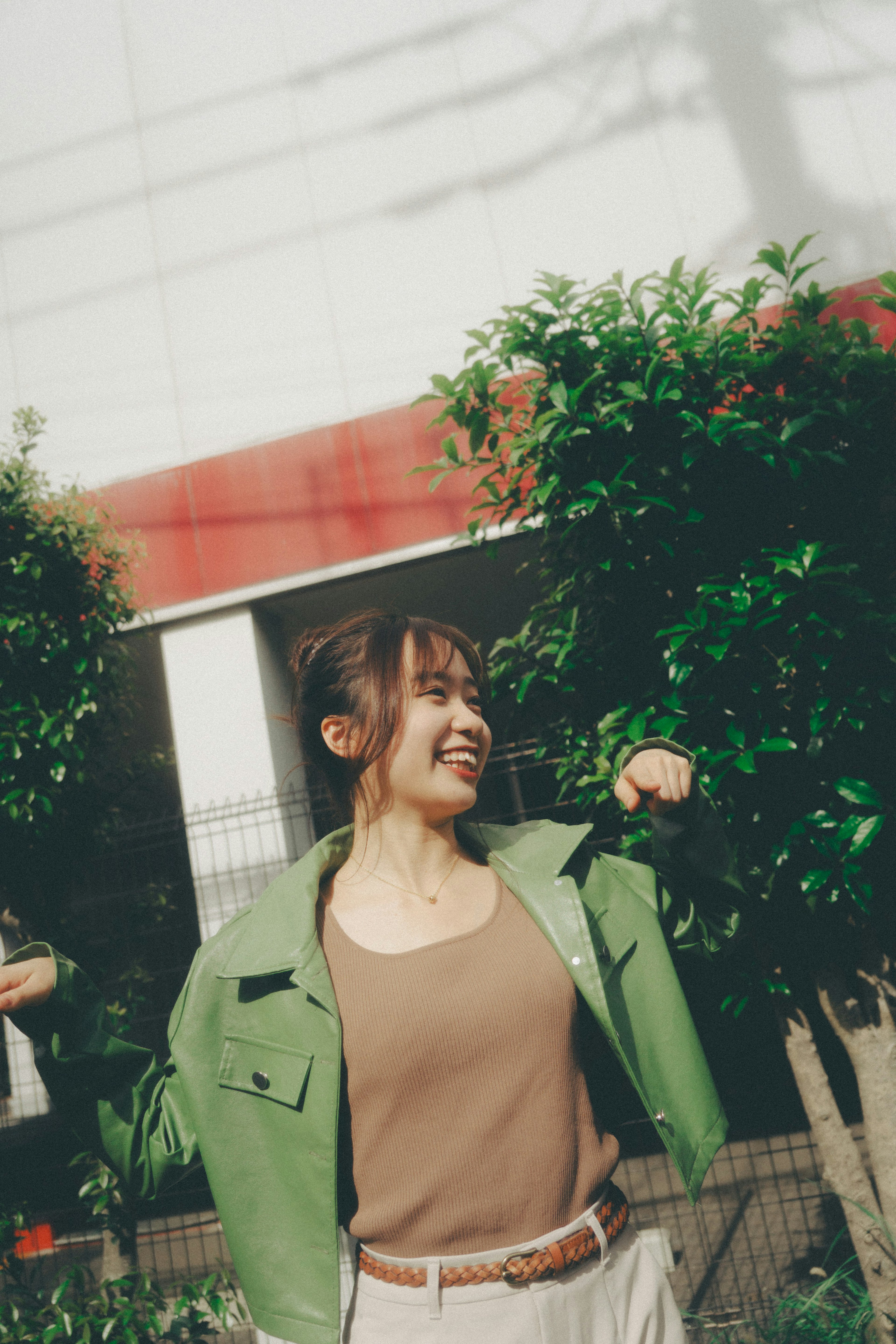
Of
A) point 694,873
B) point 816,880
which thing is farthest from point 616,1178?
point 694,873

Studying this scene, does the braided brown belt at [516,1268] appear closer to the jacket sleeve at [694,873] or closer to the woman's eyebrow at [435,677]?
the jacket sleeve at [694,873]

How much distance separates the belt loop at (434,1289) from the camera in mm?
1286

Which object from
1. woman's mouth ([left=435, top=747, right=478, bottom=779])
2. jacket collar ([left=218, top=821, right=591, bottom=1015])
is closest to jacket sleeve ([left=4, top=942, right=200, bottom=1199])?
jacket collar ([left=218, top=821, right=591, bottom=1015])

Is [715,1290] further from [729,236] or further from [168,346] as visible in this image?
[168,346]

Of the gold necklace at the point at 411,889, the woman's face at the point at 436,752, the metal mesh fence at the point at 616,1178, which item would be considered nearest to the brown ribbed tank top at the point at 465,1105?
the gold necklace at the point at 411,889

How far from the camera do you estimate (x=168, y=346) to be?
17.0ft

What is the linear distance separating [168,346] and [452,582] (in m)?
2.41

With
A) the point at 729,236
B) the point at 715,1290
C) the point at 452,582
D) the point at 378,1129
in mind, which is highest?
the point at 729,236

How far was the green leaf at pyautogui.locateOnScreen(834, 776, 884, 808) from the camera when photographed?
2.30 meters

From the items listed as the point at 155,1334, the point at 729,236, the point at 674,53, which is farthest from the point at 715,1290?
the point at 674,53

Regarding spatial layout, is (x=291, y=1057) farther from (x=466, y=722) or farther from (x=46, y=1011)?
(x=466, y=722)

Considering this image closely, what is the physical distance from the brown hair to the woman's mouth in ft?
0.33

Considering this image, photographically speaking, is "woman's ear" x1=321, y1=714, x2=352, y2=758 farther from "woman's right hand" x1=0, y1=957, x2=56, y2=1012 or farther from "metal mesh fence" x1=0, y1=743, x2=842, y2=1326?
"metal mesh fence" x1=0, y1=743, x2=842, y2=1326

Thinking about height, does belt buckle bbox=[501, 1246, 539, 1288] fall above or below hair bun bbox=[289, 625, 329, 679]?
below
